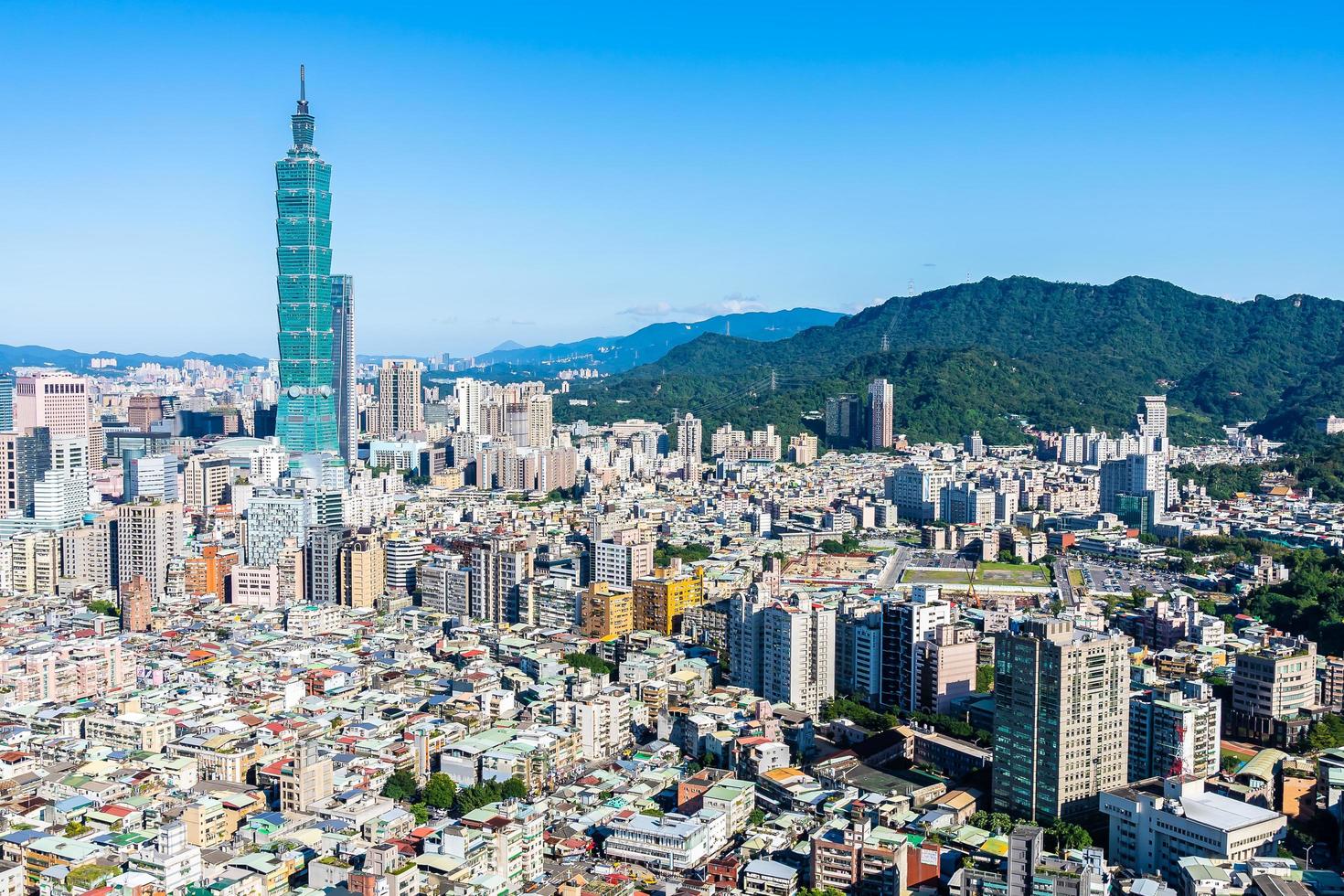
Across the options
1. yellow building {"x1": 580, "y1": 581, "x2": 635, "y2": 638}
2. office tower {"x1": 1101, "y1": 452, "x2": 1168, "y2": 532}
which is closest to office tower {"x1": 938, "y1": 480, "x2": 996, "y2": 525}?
office tower {"x1": 1101, "y1": 452, "x2": 1168, "y2": 532}

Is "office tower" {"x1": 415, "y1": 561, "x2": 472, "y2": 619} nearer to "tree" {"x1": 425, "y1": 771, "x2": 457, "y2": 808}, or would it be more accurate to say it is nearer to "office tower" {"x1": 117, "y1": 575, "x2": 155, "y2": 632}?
"office tower" {"x1": 117, "y1": 575, "x2": 155, "y2": 632}

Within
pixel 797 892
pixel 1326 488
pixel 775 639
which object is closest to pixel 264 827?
pixel 797 892

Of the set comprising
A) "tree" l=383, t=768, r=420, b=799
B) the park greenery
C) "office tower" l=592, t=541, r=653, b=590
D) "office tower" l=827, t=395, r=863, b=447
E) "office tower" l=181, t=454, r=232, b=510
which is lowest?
"tree" l=383, t=768, r=420, b=799

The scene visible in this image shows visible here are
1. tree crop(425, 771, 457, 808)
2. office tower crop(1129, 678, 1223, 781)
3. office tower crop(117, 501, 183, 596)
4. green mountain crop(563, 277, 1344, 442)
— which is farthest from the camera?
green mountain crop(563, 277, 1344, 442)

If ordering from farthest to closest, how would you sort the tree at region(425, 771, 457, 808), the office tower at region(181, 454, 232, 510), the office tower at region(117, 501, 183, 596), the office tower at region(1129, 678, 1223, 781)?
the office tower at region(181, 454, 232, 510)
the office tower at region(117, 501, 183, 596)
the office tower at region(1129, 678, 1223, 781)
the tree at region(425, 771, 457, 808)

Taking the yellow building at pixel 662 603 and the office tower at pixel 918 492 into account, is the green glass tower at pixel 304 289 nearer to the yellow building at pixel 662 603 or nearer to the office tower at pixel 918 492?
the office tower at pixel 918 492

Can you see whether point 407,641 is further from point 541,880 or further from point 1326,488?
point 1326,488

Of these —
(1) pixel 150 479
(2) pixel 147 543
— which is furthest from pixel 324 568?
(1) pixel 150 479
